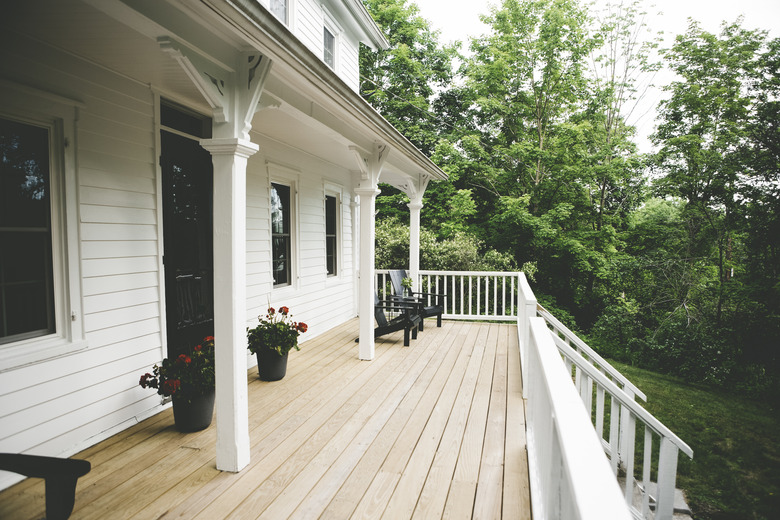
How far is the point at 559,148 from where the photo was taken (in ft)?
39.1

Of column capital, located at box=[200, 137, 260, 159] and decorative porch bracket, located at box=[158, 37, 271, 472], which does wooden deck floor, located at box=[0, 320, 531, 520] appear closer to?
decorative porch bracket, located at box=[158, 37, 271, 472]

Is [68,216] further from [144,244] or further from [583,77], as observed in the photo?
[583,77]

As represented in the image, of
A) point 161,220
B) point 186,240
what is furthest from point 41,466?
point 186,240

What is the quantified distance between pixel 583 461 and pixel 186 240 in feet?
12.2

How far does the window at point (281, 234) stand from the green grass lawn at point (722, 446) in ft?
17.0

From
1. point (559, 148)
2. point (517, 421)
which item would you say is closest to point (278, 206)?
point (517, 421)

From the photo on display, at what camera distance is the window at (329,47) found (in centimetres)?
729

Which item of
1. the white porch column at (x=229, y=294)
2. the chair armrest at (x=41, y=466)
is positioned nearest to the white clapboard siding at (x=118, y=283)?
the white porch column at (x=229, y=294)

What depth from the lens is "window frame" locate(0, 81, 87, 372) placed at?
255 cm

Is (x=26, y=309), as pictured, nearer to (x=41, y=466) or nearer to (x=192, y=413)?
(x=192, y=413)

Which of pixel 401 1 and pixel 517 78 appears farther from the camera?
pixel 401 1

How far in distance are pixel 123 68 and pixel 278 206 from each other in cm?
263

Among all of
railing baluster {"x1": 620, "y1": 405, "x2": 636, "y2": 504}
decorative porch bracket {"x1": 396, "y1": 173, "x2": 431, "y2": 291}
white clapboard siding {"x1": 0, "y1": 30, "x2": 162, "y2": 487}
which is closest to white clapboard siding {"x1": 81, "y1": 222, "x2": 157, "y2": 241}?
white clapboard siding {"x1": 0, "y1": 30, "x2": 162, "y2": 487}

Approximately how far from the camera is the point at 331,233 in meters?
7.17
